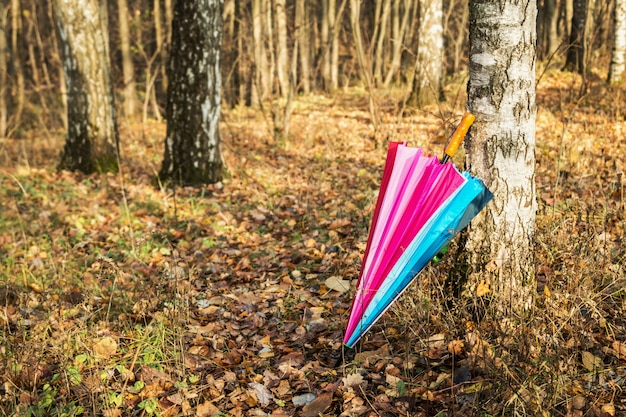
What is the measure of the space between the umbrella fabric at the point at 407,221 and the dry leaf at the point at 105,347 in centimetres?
142

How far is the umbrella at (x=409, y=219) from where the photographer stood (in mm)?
2746

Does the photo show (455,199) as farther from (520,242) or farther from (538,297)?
(538,297)

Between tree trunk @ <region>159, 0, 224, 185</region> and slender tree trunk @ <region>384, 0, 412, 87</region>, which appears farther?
slender tree trunk @ <region>384, 0, 412, 87</region>

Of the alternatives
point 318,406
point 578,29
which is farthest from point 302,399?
point 578,29

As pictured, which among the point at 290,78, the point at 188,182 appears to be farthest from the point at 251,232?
the point at 290,78

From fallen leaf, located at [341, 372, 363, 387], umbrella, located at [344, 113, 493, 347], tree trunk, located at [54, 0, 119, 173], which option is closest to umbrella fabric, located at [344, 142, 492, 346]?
umbrella, located at [344, 113, 493, 347]

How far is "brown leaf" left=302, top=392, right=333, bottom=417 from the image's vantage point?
107 inches

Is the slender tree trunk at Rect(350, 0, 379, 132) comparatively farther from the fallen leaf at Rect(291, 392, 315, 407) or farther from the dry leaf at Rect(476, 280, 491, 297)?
the fallen leaf at Rect(291, 392, 315, 407)

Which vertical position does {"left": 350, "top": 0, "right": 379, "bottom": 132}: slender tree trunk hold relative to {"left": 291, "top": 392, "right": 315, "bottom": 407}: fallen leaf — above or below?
above

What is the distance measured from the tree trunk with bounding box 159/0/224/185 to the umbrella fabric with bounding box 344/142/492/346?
4.36 metres

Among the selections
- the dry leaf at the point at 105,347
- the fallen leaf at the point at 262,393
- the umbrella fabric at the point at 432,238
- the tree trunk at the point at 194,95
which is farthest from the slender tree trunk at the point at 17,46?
the umbrella fabric at the point at 432,238

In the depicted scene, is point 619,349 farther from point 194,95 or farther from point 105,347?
point 194,95

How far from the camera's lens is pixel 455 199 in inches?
108

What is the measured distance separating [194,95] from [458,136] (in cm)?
459
